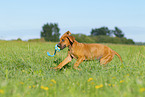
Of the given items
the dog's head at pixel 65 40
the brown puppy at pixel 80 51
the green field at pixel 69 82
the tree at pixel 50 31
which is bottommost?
the green field at pixel 69 82

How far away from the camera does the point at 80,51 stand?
6879 millimetres

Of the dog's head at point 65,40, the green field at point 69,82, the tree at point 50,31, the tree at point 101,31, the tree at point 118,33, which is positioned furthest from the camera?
the tree at point 101,31

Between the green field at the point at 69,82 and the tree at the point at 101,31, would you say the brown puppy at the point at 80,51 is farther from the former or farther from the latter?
the tree at the point at 101,31

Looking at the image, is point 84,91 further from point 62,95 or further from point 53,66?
point 53,66

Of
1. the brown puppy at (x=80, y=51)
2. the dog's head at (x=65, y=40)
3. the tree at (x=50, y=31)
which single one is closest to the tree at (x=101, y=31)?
the tree at (x=50, y=31)

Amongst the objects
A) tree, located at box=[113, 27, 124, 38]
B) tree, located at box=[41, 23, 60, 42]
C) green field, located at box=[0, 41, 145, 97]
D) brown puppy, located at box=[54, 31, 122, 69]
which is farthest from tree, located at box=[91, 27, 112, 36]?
brown puppy, located at box=[54, 31, 122, 69]

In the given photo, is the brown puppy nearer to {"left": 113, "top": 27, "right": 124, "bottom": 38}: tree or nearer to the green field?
the green field

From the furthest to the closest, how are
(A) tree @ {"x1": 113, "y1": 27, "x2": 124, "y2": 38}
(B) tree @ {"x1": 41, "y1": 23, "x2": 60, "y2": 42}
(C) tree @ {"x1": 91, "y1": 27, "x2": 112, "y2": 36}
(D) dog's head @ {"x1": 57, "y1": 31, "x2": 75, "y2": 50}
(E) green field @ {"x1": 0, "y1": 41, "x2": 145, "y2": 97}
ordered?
1. (C) tree @ {"x1": 91, "y1": 27, "x2": 112, "y2": 36}
2. (A) tree @ {"x1": 113, "y1": 27, "x2": 124, "y2": 38}
3. (B) tree @ {"x1": 41, "y1": 23, "x2": 60, "y2": 42}
4. (D) dog's head @ {"x1": 57, "y1": 31, "x2": 75, "y2": 50}
5. (E) green field @ {"x1": 0, "y1": 41, "x2": 145, "y2": 97}

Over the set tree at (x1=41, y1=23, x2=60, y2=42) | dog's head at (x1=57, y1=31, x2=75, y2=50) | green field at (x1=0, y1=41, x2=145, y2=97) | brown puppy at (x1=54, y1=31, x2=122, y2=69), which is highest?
tree at (x1=41, y1=23, x2=60, y2=42)

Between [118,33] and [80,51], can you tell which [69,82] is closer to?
[80,51]

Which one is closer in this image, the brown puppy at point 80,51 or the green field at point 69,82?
the green field at point 69,82

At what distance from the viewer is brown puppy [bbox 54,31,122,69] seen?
21.8 feet

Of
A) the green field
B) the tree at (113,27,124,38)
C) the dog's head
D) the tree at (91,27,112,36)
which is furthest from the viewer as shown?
the tree at (91,27,112,36)

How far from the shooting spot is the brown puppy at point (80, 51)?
664cm
